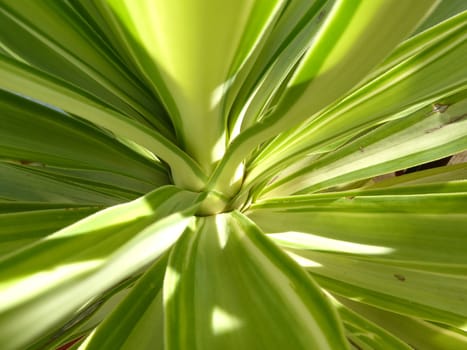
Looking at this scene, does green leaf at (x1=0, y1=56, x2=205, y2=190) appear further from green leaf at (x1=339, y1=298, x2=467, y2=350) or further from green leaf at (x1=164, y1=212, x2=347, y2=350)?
green leaf at (x1=339, y1=298, x2=467, y2=350)

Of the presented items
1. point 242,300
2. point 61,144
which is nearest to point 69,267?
point 242,300

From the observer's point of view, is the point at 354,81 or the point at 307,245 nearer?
the point at 354,81

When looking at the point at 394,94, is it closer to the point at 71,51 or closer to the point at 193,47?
the point at 193,47

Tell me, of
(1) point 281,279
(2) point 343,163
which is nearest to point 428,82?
(2) point 343,163

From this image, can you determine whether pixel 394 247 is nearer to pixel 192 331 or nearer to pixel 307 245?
pixel 307 245

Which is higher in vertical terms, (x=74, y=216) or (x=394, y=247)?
(x=74, y=216)

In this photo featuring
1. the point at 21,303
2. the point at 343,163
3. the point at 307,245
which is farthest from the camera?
the point at 343,163

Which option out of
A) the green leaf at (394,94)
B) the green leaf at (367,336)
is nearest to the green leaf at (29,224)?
the green leaf at (394,94)
